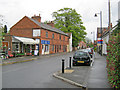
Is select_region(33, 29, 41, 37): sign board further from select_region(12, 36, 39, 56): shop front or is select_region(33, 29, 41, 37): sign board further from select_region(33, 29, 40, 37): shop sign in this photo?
select_region(12, 36, 39, 56): shop front

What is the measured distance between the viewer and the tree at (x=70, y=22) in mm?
53875

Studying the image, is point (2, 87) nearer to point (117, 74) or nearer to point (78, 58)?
point (117, 74)

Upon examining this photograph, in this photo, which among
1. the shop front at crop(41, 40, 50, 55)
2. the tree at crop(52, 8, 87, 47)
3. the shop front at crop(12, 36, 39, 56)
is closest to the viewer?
the shop front at crop(12, 36, 39, 56)

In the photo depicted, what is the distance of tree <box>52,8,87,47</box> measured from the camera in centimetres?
5388

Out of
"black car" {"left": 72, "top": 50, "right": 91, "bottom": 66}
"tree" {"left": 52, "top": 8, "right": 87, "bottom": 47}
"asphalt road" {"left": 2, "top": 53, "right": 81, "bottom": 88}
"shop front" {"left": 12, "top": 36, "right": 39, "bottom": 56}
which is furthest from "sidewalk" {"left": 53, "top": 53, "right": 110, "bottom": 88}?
"tree" {"left": 52, "top": 8, "right": 87, "bottom": 47}

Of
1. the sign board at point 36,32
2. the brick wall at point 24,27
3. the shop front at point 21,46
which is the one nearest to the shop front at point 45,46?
the sign board at point 36,32

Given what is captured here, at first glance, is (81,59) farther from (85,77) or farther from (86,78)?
(86,78)

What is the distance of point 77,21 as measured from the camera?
180ft

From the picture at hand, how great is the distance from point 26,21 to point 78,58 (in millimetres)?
22257

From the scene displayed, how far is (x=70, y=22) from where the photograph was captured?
179ft

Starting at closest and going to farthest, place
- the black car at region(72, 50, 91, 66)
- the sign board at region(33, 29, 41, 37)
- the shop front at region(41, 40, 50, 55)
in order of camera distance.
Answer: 1. the black car at region(72, 50, 91, 66)
2. the sign board at region(33, 29, 41, 37)
3. the shop front at region(41, 40, 50, 55)

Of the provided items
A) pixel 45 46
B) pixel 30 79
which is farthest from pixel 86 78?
pixel 45 46

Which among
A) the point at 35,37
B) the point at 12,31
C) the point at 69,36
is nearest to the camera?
the point at 35,37

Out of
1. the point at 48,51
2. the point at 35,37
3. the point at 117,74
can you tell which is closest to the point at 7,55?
the point at 35,37
